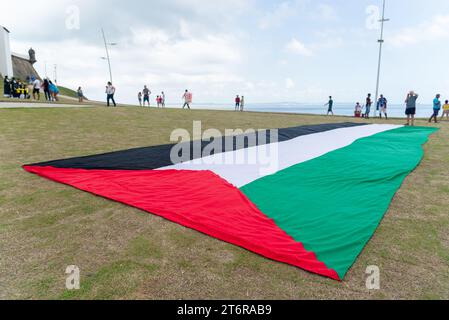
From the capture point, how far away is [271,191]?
14.7 feet

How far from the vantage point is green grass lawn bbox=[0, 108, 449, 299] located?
2199 millimetres

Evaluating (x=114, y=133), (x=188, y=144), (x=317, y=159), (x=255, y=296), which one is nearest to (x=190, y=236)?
(x=255, y=296)

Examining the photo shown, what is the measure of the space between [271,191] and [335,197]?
0.98m

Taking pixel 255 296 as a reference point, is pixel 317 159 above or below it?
above

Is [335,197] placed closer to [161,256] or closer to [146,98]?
[161,256]

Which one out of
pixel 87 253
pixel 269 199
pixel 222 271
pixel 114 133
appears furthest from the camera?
pixel 114 133

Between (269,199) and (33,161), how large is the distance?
16.6ft

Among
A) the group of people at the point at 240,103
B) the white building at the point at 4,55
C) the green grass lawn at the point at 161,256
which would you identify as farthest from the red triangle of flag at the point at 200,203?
the white building at the point at 4,55

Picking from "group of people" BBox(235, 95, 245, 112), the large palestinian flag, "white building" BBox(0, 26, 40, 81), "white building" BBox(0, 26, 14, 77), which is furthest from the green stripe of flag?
"white building" BBox(0, 26, 14, 77)

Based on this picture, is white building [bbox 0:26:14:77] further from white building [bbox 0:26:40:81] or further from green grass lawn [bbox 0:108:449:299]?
green grass lawn [bbox 0:108:449:299]

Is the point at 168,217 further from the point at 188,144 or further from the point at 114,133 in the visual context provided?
the point at 114,133

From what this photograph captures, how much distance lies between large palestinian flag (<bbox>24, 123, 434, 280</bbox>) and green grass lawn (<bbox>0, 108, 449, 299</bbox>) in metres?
0.18

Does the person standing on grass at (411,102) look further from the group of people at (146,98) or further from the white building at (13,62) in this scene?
the white building at (13,62)

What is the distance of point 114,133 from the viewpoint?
9633mm
